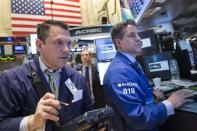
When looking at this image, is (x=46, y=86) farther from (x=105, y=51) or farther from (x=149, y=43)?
(x=105, y=51)

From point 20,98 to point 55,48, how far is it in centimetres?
38

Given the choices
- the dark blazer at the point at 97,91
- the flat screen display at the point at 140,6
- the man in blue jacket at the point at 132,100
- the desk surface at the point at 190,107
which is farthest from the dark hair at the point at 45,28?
the dark blazer at the point at 97,91

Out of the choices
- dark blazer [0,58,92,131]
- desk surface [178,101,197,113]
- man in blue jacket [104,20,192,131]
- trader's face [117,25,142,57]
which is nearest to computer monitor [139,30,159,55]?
trader's face [117,25,142,57]

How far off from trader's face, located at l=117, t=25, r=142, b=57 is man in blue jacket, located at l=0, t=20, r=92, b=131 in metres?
0.59

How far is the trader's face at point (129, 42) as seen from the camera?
2211 millimetres

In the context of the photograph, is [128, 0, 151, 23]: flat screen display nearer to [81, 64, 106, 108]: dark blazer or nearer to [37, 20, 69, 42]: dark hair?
[81, 64, 106, 108]: dark blazer

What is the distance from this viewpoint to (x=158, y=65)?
3229 millimetres

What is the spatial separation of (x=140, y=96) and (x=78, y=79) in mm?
465

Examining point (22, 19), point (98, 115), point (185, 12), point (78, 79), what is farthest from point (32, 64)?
point (22, 19)

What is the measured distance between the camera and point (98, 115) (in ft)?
3.77

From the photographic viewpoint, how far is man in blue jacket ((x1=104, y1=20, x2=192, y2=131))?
70.9 inches

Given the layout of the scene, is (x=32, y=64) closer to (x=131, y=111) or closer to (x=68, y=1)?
(x=131, y=111)

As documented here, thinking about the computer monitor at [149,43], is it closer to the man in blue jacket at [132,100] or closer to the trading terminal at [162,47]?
the trading terminal at [162,47]

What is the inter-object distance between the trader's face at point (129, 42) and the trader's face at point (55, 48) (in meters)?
0.66
